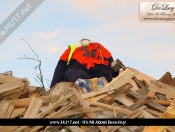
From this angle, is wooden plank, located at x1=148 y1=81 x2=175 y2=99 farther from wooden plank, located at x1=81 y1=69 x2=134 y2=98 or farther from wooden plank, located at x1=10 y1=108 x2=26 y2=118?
wooden plank, located at x1=10 y1=108 x2=26 y2=118

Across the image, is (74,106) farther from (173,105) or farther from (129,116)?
(173,105)

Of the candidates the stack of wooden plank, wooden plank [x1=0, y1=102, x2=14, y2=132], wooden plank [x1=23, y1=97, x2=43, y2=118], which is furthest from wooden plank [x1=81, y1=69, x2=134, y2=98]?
wooden plank [x1=0, y1=102, x2=14, y2=132]

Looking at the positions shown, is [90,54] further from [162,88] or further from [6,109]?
[6,109]

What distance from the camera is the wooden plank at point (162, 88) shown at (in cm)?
541

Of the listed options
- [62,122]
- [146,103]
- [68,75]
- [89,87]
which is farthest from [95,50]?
[62,122]

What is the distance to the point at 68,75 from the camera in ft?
22.1

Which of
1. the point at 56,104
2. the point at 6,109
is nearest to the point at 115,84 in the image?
the point at 56,104

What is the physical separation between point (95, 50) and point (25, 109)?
9.17 ft

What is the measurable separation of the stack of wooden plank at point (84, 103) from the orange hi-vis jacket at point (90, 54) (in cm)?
162

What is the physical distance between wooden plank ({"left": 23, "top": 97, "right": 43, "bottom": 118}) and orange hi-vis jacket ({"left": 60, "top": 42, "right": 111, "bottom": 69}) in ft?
7.55

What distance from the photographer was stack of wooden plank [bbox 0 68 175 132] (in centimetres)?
449

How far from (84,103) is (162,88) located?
138 centimetres

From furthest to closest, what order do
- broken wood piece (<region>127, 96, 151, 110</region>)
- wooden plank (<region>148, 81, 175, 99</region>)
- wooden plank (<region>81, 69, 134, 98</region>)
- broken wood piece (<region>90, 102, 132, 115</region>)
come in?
wooden plank (<region>148, 81, 175, 99</region>), wooden plank (<region>81, 69, 134, 98</region>), broken wood piece (<region>127, 96, 151, 110</region>), broken wood piece (<region>90, 102, 132, 115</region>)

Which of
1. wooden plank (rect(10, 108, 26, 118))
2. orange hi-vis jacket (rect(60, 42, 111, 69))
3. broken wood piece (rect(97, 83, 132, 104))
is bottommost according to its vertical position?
wooden plank (rect(10, 108, 26, 118))
